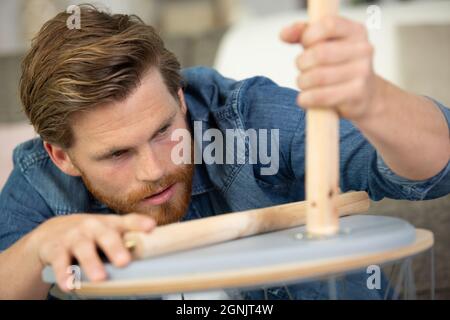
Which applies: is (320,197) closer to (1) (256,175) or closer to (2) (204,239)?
(2) (204,239)

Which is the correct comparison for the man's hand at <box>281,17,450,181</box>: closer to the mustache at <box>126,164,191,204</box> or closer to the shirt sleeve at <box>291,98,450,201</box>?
the shirt sleeve at <box>291,98,450,201</box>

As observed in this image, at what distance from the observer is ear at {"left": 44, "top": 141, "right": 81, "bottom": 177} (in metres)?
1.33

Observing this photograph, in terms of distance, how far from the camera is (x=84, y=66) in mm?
1153

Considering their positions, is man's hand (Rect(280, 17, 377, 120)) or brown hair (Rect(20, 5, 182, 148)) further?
brown hair (Rect(20, 5, 182, 148))

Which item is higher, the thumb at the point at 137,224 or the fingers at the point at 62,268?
the thumb at the point at 137,224

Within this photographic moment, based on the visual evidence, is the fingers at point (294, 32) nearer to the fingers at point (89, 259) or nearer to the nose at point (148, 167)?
the fingers at point (89, 259)

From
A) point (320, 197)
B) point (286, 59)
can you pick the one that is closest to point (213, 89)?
point (320, 197)

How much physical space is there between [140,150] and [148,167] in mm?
37

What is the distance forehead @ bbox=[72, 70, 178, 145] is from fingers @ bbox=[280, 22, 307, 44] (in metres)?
0.44

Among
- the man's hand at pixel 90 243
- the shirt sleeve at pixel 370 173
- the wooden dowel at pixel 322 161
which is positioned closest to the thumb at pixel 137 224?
the man's hand at pixel 90 243

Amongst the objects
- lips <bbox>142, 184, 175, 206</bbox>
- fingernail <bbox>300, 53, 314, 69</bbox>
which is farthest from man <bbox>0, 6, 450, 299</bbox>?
fingernail <bbox>300, 53, 314, 69</bbox>

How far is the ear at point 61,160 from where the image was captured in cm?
133

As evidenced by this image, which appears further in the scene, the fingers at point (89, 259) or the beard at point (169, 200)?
the beard at point (169, 200)

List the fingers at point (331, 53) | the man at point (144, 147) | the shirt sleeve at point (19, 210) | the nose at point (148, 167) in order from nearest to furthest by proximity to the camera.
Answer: the fingers at point (331, 53) → the man at point (144, 147) → the nose at point (148, 167) → the shirt sleeve at point (19, 210)
